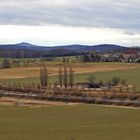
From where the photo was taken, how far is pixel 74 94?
87125 millimetres

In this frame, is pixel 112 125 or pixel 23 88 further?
pixel 23 88

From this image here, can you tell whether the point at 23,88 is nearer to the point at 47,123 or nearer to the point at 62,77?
the point at 62,77

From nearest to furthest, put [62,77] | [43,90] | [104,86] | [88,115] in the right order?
[88,115]
[43,90]
[104,86]
[62,77]

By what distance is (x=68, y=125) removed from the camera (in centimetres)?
4325

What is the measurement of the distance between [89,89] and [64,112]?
3881 cm

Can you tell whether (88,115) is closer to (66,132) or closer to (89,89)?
(66,132)

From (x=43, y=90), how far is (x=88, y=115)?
41626 mm

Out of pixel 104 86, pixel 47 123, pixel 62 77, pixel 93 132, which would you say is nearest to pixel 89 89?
pixel 104 86

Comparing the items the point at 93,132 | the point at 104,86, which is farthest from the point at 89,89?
the point at 93,132

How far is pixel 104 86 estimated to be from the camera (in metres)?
102

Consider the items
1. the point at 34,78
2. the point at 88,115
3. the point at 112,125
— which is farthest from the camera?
the point at 34,78

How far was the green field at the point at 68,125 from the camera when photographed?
35.6 metres

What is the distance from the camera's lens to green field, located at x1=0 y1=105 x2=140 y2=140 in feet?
117

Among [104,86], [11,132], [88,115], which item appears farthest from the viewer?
[104,86]
